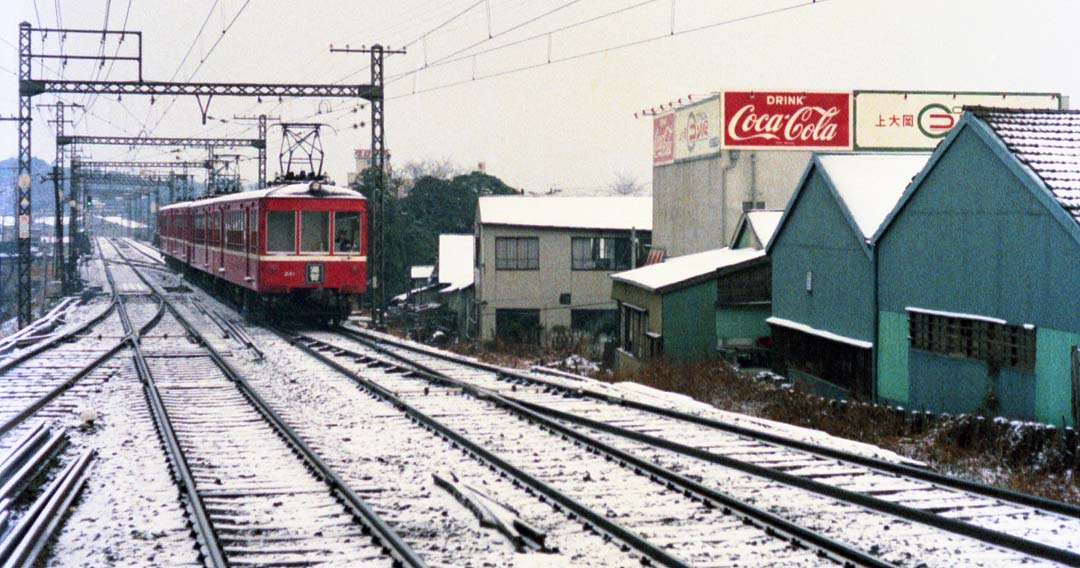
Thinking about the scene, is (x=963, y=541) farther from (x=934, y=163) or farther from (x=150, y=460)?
(x=934, y=163)

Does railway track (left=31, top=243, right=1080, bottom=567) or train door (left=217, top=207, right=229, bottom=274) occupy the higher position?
train door (left=217, top=207, right=229, bottom=274)

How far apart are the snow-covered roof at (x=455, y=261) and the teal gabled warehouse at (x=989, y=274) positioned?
26.9m

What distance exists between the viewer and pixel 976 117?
13773 mm

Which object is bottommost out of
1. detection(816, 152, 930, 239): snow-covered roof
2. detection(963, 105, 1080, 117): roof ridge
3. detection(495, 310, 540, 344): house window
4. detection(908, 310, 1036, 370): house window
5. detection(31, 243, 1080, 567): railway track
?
detection(495, 310, 540, 344): house window

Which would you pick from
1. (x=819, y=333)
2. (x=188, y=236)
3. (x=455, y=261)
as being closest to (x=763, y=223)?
(x=819, y=333)

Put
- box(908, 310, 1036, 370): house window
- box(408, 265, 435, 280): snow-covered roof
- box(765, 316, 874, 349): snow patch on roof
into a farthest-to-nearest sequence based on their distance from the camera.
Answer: box(408, 265, 435, 280): snow-covered roof, box(765, 316, 874, 349): snow patch on roof, box(908, 310, 1036, 370): house window

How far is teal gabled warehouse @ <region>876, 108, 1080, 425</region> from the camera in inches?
475

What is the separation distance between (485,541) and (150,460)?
3979mm

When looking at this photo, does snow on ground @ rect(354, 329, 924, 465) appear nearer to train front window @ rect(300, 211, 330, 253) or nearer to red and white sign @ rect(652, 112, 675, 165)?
train front window @ rect(300, 211, 330, 253)

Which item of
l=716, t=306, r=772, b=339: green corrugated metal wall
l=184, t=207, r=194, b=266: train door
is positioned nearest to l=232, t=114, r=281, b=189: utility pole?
l=184, t=207, r=194, b=266: train door

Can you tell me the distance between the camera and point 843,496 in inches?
324

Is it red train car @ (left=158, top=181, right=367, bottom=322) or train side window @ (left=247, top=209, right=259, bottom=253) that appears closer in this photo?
red train car @ (left=158, top=181, right=367, bottom=322)

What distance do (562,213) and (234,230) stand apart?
1382cm

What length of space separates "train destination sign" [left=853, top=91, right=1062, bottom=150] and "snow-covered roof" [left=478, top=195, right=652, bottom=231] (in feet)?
25.2
